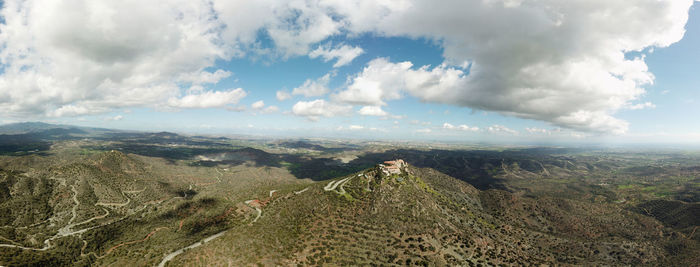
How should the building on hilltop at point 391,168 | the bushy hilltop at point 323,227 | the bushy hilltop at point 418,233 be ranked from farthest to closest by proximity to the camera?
the building on hilltop at point 391,168
the bushy hilltop at point 323,227
the bushy hilltop at point 418,233

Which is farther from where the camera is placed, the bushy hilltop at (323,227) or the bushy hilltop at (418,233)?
the bushy hilltop at (323,227)

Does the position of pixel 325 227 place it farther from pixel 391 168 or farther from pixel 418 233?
pixel 391 168

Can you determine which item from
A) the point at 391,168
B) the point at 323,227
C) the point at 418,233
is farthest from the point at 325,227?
the point at 391,168

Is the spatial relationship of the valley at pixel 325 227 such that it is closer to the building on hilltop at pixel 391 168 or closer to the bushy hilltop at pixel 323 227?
the bushy hilltop at pixel 323 227

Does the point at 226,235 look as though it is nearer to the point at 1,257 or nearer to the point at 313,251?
the point at 313,251

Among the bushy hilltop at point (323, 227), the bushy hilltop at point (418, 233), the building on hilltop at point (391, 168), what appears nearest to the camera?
the bushy hilltop at point (418, 233)

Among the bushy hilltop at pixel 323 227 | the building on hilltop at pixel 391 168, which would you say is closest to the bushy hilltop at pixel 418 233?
the bushy hilltop at pixel 323 227

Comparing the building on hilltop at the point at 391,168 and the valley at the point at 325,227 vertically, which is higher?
the building on hilltop at the point at 391,168

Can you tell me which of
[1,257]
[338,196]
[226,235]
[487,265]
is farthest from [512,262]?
[1,257]
